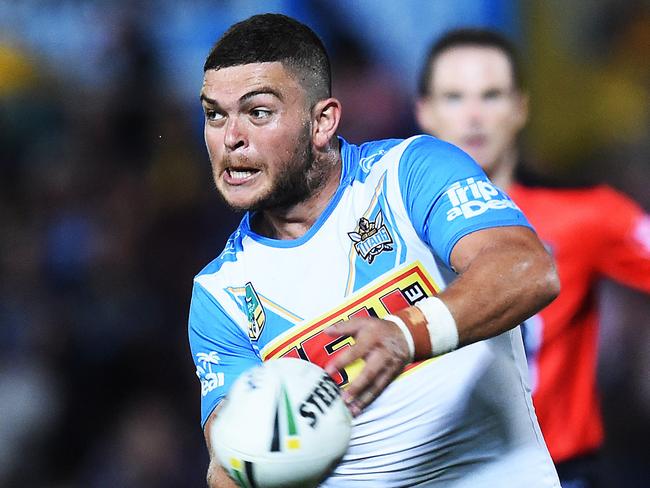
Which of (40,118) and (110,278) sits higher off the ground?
(40,118)

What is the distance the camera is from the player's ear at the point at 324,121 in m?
3.60

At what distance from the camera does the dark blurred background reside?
685cm

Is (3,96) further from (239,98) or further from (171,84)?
(239,98)

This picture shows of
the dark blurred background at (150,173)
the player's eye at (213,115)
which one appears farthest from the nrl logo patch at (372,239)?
the dark blurred background at (150,173)

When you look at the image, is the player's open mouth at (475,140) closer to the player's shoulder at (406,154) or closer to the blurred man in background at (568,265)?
the blurred man in background at (568,265)

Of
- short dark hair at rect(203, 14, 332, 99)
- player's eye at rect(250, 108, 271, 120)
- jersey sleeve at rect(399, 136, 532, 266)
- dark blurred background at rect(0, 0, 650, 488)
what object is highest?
short dark hair at rect(203, 14, 332, 99)

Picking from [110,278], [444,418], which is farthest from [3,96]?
[444,418]

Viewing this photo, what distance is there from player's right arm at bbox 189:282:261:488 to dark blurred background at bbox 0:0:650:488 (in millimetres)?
3213

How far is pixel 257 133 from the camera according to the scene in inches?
136

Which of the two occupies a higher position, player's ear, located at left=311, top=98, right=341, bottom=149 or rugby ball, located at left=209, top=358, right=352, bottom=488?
player's ear, located at left=311, top=98, right=341, bottom=149

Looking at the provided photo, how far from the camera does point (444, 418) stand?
335 centimetres

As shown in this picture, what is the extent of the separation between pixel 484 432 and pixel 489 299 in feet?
2.65

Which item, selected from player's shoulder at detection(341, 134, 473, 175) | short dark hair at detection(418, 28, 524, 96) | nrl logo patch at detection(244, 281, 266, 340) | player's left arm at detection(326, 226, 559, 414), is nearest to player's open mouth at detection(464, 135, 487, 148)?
short dark hair at detection(418, 28, 524, 96)

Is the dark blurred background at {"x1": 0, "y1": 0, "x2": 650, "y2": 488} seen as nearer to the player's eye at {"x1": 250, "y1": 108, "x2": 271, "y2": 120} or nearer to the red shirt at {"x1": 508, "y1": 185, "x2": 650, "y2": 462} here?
the red shirt at {"x1": 508, "y1": 185, "x2": 650, "y2": 462}
